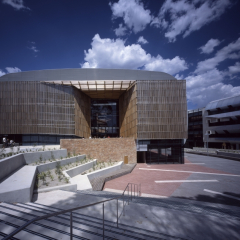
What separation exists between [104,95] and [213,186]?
82.0 feet

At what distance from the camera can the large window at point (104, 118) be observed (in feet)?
116

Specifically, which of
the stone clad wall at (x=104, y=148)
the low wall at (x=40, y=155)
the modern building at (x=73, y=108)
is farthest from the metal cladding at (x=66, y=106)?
the low wall at (x=40, y=155)

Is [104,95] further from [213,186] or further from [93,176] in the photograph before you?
[213,186]

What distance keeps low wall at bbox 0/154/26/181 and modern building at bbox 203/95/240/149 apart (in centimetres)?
3775

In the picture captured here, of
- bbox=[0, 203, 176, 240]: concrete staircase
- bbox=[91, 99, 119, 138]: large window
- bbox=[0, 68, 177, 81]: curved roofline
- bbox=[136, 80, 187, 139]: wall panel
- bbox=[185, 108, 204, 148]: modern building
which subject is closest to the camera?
bbox=[0, 203, 176, 240]: concrete staircase

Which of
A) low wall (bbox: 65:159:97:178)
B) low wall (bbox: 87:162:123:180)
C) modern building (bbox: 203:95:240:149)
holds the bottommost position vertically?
low wall (bbox: 87:162:123:180)

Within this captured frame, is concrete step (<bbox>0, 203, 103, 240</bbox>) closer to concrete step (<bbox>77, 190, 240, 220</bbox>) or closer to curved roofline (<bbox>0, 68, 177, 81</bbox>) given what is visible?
concrete step (<bbox>77, 190, 240, 220</bbox>)

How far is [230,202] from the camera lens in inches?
394

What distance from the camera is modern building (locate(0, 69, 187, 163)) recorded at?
2394 cm

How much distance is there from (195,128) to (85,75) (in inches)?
1607

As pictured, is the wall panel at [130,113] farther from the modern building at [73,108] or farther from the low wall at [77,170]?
the low wall at [77,170]

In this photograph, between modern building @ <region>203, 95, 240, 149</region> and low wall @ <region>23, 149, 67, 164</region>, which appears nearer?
low wall @ <region>23, 149, 67, 164</region>

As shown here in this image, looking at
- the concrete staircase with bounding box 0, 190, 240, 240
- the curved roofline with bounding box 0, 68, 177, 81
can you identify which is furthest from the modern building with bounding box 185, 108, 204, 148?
the concrete staircase with bounding box 0, 190, 240, 240

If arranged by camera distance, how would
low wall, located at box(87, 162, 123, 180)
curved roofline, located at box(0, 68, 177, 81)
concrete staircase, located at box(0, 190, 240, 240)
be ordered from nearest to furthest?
concrete staircase, located at box(0, 190, 240, 240)
low wall, located at box(87, 162, 123, 180)
curved roofline, located at box(0, 68, 177, 81)
